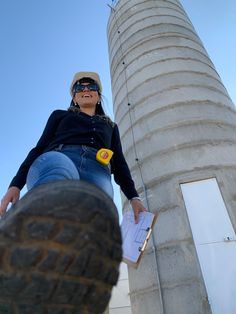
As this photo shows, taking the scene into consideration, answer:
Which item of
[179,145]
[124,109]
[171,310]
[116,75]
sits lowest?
[171,310]

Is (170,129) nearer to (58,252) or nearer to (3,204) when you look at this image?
(3,204)

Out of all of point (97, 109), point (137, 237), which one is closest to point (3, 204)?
point (97, 109)

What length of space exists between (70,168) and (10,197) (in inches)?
19.4

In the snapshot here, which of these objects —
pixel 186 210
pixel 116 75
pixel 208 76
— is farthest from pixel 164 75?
pixel 186 210

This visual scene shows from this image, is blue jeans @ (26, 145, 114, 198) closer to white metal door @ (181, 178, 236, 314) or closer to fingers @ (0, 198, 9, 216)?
fingers @ (0, 198, 9, 216)

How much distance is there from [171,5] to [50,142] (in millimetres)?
8001

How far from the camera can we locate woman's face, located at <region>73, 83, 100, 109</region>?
226 centimetres

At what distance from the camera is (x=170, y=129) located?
17.5ft

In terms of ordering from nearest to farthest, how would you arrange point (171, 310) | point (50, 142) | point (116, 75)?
point (50, 142), point (171, 310), point (116, 75)

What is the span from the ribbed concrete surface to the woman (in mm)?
1888

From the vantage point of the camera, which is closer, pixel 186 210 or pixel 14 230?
pixel 14 230

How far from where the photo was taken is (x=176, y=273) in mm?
3959

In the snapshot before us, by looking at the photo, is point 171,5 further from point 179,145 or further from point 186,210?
point 186,210

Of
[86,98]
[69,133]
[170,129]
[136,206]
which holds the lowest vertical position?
[136,206]
